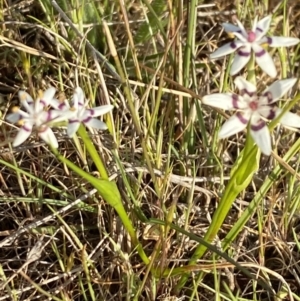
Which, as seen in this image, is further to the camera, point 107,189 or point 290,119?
point 107,189

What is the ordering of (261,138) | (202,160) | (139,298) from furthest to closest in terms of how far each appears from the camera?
(202,160), (139,298), (261,138)

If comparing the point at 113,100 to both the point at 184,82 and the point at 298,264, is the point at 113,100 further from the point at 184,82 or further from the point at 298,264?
the point at 298,264

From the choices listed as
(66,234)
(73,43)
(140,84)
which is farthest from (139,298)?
(73,43)

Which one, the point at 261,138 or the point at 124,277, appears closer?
the point at 261,138

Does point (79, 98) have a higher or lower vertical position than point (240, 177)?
higher

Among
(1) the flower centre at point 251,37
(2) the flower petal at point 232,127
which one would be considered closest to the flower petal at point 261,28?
(1) the flower centre at point 251,37

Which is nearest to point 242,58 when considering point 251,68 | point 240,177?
point 251,68

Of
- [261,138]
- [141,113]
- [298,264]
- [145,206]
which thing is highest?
[261,138]

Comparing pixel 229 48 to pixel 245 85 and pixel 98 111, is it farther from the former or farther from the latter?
pixel 98 111

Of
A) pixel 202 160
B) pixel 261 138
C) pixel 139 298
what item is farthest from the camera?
pixel 202 160
